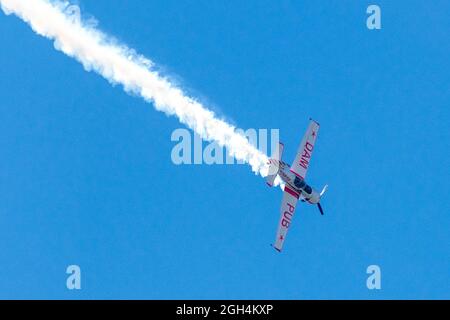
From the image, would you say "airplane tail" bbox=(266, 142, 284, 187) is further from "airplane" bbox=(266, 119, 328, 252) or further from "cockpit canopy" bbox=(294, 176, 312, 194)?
"cockpit canopy" bbox=(294, 176, 312, 194)

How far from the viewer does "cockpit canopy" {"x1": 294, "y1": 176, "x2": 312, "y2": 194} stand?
53422 mm

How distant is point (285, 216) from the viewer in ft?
180

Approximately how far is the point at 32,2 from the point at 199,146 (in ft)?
33.9

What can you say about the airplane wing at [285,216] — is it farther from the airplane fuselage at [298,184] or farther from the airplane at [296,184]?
the airplane fuselage at [298,184]

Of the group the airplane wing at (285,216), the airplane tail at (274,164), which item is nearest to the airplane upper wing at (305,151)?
the airplane wing at (285,216)

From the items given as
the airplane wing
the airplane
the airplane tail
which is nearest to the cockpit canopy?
the airplane

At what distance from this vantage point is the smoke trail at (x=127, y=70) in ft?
152

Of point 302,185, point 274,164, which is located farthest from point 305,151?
point 274,164

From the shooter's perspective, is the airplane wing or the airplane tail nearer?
the airplane tail

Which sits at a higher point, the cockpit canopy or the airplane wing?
the cockpit canopy

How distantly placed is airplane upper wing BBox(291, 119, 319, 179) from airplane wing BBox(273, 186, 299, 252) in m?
1.35

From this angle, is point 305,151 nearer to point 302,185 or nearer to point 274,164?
point 302,185
